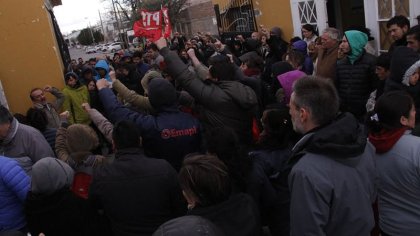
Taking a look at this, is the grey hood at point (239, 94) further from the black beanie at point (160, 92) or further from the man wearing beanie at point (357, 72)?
the man wearing beanie at point (357, 72)

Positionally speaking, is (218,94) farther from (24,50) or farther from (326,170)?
(24,50)

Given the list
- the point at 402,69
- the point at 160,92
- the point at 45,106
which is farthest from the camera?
the point at 45,106

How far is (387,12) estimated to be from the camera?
5.90 m

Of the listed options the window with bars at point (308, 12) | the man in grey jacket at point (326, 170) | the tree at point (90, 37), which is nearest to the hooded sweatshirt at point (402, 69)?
the man in grey jacket at point (326, 170)

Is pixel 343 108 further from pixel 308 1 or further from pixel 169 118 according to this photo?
pixel 308 1

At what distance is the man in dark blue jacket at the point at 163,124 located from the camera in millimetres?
3186

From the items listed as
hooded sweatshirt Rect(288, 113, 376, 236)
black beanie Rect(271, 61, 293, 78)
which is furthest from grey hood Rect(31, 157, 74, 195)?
black beanie Rect(271, 61, 293, 78)

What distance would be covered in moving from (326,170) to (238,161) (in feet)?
2.35

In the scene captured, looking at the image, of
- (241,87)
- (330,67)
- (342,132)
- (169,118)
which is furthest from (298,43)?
(342,132)

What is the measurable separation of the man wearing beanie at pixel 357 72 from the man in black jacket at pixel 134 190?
249 centimetres

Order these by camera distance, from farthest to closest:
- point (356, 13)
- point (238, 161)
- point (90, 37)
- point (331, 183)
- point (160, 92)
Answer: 1. point (90, 37)
2. point (356, 13)
3. point (160, 92)
4. point (238, 161)
5. point (331, 183)

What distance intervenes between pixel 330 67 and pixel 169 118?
2306 mm

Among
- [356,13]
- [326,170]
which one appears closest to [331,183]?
[326,170]

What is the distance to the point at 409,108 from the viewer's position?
7.54ft
